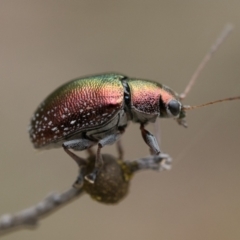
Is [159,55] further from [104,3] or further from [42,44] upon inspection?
[42,44]

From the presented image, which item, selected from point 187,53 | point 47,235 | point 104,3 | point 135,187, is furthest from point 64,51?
point 47,235

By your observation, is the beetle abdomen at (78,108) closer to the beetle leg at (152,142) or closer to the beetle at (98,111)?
the beetle at (98,111)

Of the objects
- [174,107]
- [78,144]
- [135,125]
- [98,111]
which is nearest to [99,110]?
[98,111]

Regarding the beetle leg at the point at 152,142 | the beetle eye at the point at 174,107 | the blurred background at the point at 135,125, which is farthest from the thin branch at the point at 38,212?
the blurred background at the point at 135,125

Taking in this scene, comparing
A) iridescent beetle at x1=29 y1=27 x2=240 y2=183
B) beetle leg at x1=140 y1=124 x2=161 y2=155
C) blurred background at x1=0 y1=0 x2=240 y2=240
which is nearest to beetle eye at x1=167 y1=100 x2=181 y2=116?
iridescent beetle at x1=29 y1=27 x2=240 y2=183

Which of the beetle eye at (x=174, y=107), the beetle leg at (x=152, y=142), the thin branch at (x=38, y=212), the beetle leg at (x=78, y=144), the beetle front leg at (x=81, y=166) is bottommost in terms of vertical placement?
the thin branch at (x=38, y=212)

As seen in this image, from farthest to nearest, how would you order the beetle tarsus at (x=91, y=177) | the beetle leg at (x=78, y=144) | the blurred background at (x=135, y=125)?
the blurred background at (x=135, y=125) < the beetle leg at (x=78, y=144) < the beetle tarsus at (x=91, y=177)
